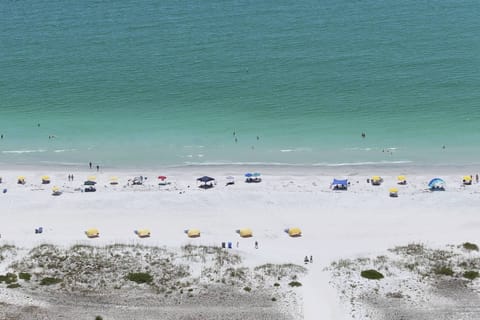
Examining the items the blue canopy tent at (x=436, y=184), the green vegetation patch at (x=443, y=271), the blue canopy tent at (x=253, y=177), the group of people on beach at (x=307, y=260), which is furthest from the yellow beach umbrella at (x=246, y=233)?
the blue canopy tent at (x=436, y=184)

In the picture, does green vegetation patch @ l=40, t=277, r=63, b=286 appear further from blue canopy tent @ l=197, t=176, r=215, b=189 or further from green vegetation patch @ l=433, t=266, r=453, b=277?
green vegetation patch @ l=433, t=266, r=453, b=277

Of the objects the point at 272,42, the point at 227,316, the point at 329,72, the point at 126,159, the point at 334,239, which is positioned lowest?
the point at 227,316

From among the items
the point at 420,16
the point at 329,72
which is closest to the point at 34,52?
the point at 329,72

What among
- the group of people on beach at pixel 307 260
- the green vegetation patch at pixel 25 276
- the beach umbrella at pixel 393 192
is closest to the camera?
the green vegetation patch at pixel 25 276

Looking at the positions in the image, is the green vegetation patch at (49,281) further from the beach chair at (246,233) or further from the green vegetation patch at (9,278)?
the beach chair at (246,233)

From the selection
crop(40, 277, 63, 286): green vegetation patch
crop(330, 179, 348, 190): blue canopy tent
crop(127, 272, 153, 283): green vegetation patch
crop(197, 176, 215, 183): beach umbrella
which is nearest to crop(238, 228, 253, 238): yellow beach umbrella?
crop(127, 272, 153, 283): green vegetation patch

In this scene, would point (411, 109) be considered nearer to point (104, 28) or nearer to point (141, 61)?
point (141, 61)
